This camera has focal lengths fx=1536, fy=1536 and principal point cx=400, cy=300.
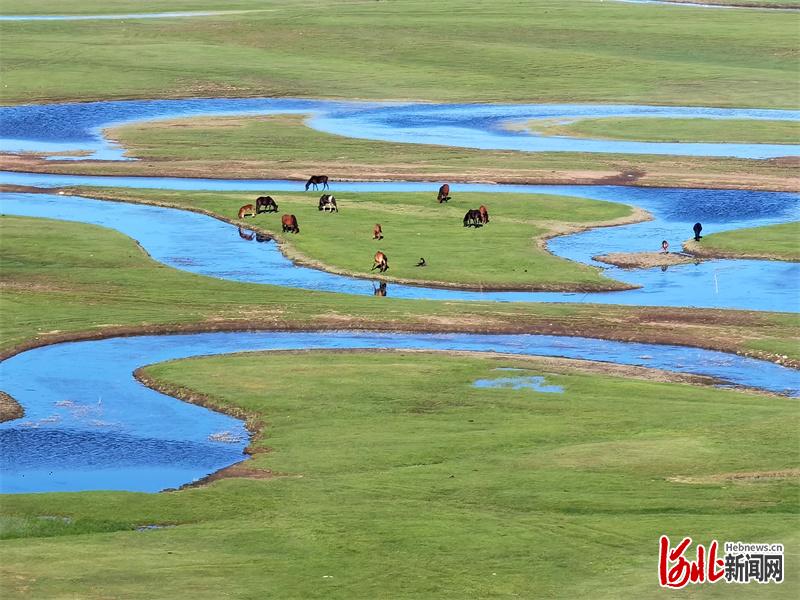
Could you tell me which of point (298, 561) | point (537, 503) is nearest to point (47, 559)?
point (298, 561)

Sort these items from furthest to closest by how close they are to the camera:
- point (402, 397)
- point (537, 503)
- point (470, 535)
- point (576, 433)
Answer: point (402, 397)
point (576, 433)
point (537, 503)
point (470, 535)

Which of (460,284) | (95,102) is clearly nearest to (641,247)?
(460,284)

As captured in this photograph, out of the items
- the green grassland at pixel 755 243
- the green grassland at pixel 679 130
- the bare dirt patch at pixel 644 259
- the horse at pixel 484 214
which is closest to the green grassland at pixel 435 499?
the bare dirt patch at pixel 644 259

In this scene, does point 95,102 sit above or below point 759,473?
above

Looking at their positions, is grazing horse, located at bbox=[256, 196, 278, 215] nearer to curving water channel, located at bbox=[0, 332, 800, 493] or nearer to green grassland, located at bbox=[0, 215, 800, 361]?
green grassland, located at bbox=[0, 215, 800, 361]

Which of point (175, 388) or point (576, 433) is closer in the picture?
point (576, 433)

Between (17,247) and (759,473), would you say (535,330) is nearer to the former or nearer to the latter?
(759,473)

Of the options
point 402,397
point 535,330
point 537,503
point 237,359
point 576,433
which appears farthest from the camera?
point 535,330
